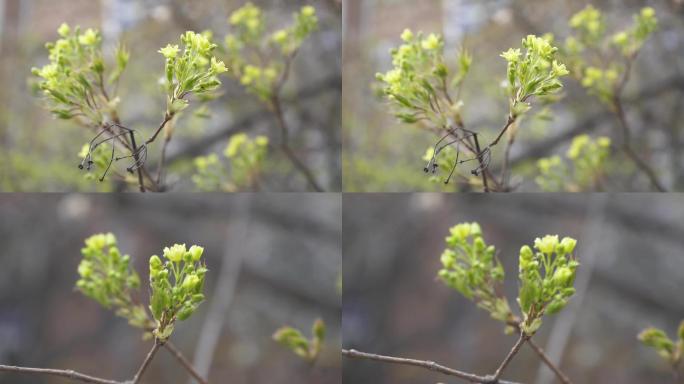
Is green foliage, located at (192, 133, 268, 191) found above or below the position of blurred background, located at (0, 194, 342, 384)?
above

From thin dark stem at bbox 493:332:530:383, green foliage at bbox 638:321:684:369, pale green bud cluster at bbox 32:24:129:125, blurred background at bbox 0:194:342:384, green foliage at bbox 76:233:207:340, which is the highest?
pale green bud cluster at bbox 32:24:129:125

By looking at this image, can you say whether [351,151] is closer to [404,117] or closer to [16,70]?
[404,117]

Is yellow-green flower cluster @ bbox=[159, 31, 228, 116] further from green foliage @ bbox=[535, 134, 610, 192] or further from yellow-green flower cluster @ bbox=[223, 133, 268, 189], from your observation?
green foliage @ bbox=[535, 134, 610, 192]

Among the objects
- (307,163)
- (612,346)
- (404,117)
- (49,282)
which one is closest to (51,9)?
(49,282)

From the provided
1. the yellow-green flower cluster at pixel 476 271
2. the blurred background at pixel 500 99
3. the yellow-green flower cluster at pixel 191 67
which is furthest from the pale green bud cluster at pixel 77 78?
the blurred background at pixel 500 99

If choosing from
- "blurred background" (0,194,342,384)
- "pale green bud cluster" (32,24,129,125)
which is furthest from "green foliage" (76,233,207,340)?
"blurred background" (0,194,342,384)

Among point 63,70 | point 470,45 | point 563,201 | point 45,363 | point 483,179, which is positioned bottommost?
point 45,363

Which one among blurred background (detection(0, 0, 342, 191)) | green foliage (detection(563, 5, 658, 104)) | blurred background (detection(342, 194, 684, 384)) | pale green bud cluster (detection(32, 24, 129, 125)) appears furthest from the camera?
blurred background (detection(342, 194, 684, 384))
